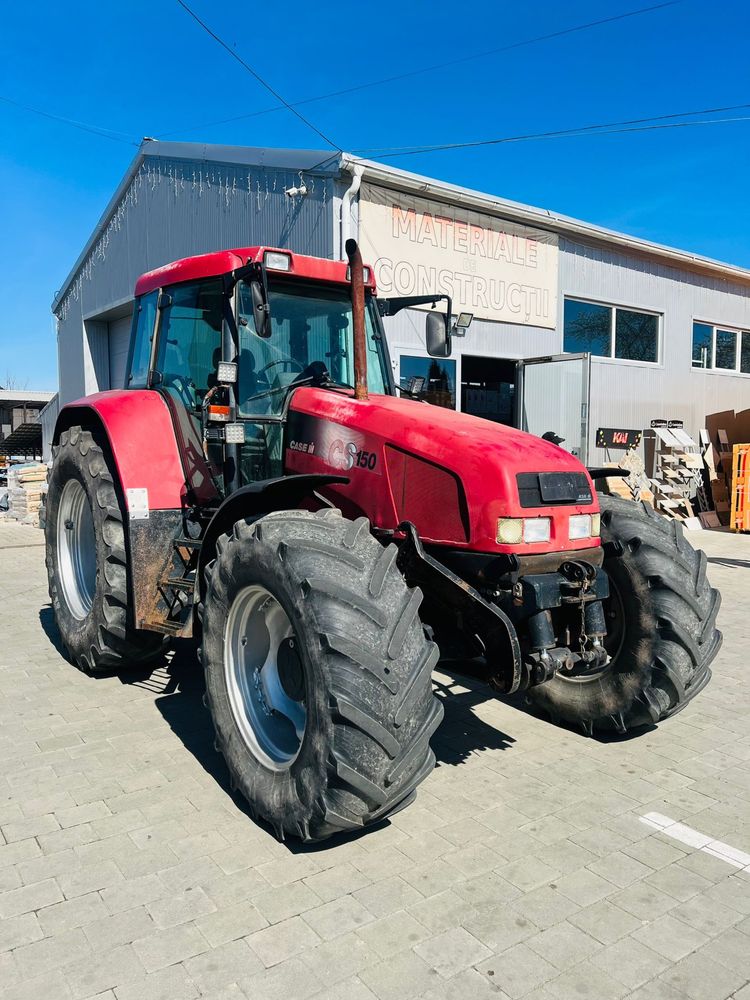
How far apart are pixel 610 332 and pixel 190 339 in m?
10.7

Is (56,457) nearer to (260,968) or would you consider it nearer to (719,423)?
(260,968)

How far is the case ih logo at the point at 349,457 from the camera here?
11.8 ft

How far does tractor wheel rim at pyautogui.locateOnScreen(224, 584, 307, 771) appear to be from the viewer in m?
3.35

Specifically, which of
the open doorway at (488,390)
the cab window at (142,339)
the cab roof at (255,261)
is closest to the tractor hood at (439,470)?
the cab roof at (255,261)

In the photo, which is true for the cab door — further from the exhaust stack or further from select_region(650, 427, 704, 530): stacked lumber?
the exhaust stack

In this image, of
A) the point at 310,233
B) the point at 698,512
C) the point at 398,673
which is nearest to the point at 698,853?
the point at 398,673

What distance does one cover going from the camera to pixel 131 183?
13.8 m

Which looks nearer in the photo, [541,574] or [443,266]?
[541,574]

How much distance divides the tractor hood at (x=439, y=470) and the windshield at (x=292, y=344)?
1.29ft

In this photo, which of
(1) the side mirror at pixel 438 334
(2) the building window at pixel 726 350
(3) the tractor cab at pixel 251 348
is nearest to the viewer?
(3) the tractor cab at pixel 251 348

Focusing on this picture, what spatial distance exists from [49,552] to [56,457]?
31.5 inches

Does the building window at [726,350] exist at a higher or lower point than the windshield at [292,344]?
higher

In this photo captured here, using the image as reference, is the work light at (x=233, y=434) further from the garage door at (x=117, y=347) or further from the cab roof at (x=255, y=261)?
the garage door at (x=117, y=347)

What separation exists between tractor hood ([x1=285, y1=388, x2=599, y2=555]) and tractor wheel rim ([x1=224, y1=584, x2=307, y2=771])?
2.22ft
